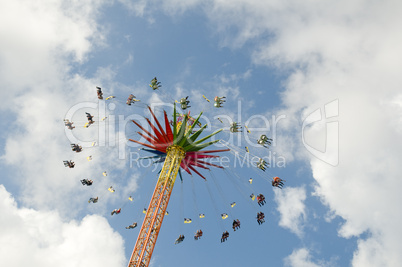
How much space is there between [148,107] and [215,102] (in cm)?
781

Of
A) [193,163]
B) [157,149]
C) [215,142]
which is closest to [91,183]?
[157,149]

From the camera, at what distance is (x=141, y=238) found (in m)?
30.8

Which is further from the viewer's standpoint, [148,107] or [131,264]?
[148,107]

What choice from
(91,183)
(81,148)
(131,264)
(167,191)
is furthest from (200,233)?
(81,148)

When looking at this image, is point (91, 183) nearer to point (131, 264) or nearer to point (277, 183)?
point (131, 264)

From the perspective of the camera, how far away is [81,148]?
38.3 m

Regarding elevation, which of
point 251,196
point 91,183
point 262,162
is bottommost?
point 91,183

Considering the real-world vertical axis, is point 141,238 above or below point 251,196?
below

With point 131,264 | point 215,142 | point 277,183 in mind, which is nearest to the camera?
point 131,264

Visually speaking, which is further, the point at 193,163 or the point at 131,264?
the point at 193,163

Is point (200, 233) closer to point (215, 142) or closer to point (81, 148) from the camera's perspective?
point (215, 142)

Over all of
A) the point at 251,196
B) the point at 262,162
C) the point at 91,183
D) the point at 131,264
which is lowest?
the point at 131,264

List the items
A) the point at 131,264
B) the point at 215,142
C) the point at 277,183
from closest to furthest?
1. the point at 131,264
2. the point at 215,142
3. the point at 277,183

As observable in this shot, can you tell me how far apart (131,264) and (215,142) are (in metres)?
13.4
